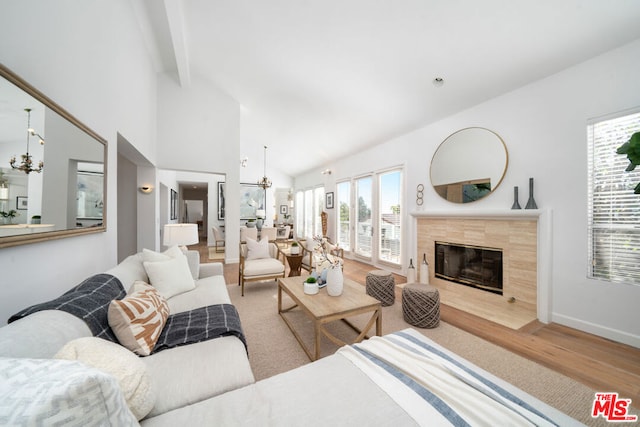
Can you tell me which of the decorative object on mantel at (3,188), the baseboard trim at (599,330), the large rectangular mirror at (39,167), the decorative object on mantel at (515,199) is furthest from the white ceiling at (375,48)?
the decorative object on mantel at (3,188)

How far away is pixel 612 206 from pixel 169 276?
14.2ft

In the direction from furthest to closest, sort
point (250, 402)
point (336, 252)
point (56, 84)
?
point (336, 252)
point (56, 84)
point (250, 402)

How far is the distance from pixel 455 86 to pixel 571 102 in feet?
3.84

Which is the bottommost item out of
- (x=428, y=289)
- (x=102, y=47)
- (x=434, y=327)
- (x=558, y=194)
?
(x=434, y=327)

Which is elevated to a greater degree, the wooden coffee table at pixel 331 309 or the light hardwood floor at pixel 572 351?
the wooden coffee table at pixel 331 309

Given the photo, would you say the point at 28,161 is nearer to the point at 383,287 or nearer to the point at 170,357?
the point at 170,357

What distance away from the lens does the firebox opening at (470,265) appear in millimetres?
3088

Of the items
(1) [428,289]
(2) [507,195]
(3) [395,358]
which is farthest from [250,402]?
(2) [507,195]

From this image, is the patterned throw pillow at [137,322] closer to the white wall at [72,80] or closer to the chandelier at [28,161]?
the white wall at [72,80]

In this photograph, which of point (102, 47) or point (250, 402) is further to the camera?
point (102, 47)

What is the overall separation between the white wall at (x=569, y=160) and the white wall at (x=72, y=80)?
4.32 m

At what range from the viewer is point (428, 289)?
2508 millimetres

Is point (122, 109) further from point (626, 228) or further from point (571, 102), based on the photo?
point (626, 228)

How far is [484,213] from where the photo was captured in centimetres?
306
